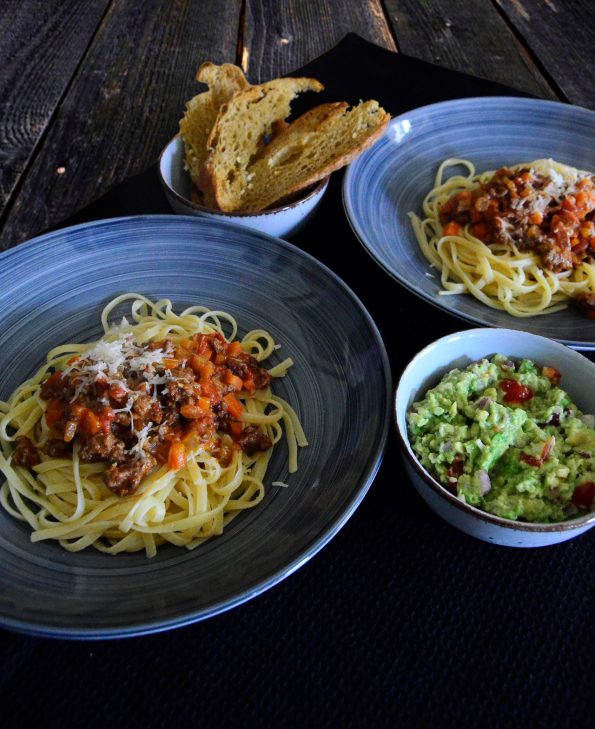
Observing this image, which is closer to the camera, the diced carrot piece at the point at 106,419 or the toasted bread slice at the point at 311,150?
the diced carrot piece at the point at 106,419

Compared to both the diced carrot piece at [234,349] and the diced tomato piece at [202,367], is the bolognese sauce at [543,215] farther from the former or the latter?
the diced tomato piece at [202,367]

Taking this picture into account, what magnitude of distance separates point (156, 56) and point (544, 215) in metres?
3.74

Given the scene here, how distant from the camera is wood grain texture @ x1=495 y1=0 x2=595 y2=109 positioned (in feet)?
16.4

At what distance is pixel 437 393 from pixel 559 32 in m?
4.96

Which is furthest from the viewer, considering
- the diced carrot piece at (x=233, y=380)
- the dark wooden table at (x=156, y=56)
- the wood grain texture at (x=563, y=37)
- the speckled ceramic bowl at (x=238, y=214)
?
the wood grain texture at (x=563, y=37)

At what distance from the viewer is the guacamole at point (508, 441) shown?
2184mm

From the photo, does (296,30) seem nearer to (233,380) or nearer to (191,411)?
(233,380)

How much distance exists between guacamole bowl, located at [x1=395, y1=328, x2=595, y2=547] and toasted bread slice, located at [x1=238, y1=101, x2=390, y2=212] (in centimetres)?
130

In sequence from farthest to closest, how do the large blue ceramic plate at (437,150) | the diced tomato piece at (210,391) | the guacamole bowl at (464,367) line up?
1. the large blue ceramic plate at (437,150)
2. the diced tomato piece at (210,391)
3. the guacamole bowl at (464,367)

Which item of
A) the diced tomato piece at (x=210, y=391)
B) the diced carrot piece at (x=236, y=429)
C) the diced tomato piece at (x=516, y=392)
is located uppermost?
the diced tomato piece at (x=210, y=391)

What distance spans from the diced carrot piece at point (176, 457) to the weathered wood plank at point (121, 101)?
189 centimetres

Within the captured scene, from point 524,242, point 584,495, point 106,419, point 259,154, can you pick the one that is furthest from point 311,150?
point 584,495

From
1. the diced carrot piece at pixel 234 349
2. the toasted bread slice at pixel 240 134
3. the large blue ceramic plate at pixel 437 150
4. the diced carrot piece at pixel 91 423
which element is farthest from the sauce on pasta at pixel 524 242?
the diced carrot piece at pixel 91 423

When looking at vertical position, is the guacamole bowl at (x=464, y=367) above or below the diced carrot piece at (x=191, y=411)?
below
